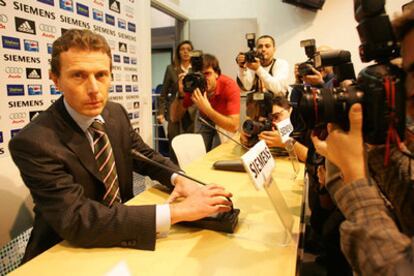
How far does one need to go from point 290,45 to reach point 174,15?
158cm

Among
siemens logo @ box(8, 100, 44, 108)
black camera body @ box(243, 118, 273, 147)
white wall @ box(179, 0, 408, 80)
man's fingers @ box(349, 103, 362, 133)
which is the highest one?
white wall @ box(179, 0, 408, 80)

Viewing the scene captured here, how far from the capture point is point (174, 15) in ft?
A: 12.9

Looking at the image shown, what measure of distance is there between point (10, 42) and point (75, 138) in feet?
3.02

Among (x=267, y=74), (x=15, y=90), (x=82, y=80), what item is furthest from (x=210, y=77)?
(x=82, y=80)

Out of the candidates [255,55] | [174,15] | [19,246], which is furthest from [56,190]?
[174,15]

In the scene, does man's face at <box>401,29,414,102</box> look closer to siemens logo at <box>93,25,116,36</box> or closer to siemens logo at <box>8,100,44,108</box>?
siemens logo at <box>8,100,44,108</box>

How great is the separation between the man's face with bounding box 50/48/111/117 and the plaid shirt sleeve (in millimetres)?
816

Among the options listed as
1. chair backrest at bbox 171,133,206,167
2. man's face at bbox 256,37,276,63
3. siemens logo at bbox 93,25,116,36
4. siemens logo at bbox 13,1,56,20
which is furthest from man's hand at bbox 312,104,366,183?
man's face at bbox 256,37,276,63

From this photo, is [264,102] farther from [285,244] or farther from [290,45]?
[290,45]

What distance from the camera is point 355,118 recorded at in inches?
23.7

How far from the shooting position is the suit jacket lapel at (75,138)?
99 centimetres

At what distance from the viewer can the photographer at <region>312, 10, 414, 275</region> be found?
0.54m

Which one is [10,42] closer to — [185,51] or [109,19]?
[109,19]

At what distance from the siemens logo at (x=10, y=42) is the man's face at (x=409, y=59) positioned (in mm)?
1674
